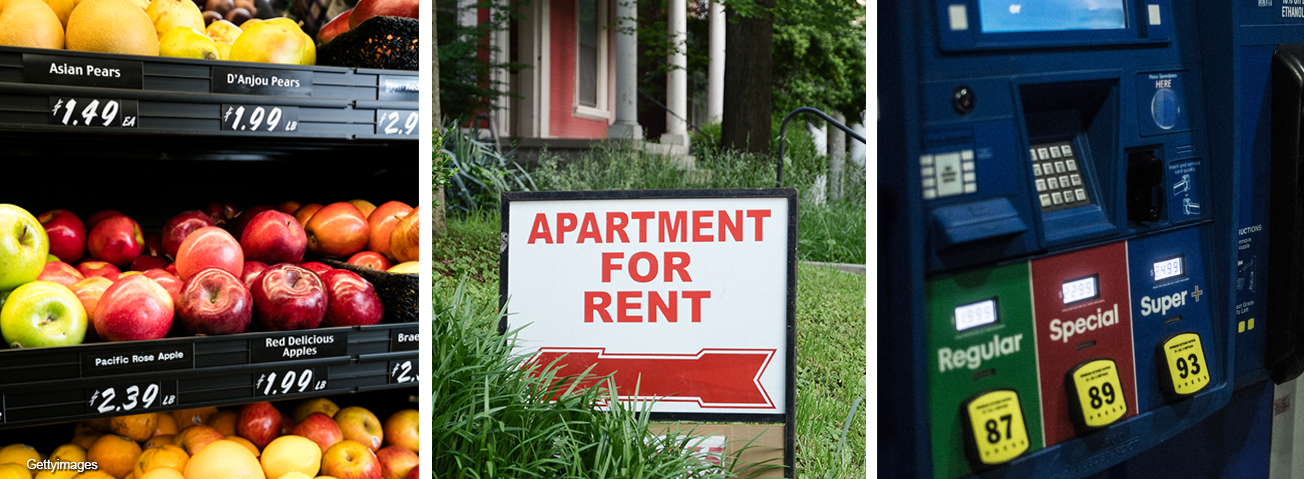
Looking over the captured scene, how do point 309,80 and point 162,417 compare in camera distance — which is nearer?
point 309,80

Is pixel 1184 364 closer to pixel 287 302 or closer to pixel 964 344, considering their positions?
pixel 964 344

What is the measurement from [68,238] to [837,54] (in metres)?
9.04

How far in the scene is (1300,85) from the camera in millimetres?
1485

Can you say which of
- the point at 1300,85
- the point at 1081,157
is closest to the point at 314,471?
the point at 1081,157

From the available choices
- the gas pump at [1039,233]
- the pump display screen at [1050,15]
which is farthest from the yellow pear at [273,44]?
the pump display screen at [1050,15]

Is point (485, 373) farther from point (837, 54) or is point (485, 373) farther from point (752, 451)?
point (837, 54)

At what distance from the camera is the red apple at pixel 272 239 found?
1481 mm

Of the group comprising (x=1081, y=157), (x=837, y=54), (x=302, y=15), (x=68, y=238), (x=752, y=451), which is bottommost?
(x=752, y=451)

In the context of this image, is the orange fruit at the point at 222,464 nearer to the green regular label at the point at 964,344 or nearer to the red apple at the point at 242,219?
the red apple at the point at 242,219

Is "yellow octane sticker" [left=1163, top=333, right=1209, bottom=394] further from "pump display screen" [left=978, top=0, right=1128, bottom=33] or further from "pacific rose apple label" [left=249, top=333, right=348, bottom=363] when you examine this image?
"pacific rose apple label" [left=249, top=333, right=348, bottom=363]

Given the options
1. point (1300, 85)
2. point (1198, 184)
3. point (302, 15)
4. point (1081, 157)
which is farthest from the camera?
point (302, 15)

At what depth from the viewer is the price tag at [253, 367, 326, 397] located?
1259mm

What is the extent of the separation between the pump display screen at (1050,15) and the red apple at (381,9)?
3.17ft

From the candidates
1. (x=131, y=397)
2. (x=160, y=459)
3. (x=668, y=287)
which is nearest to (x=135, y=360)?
(x=131, y=397)
